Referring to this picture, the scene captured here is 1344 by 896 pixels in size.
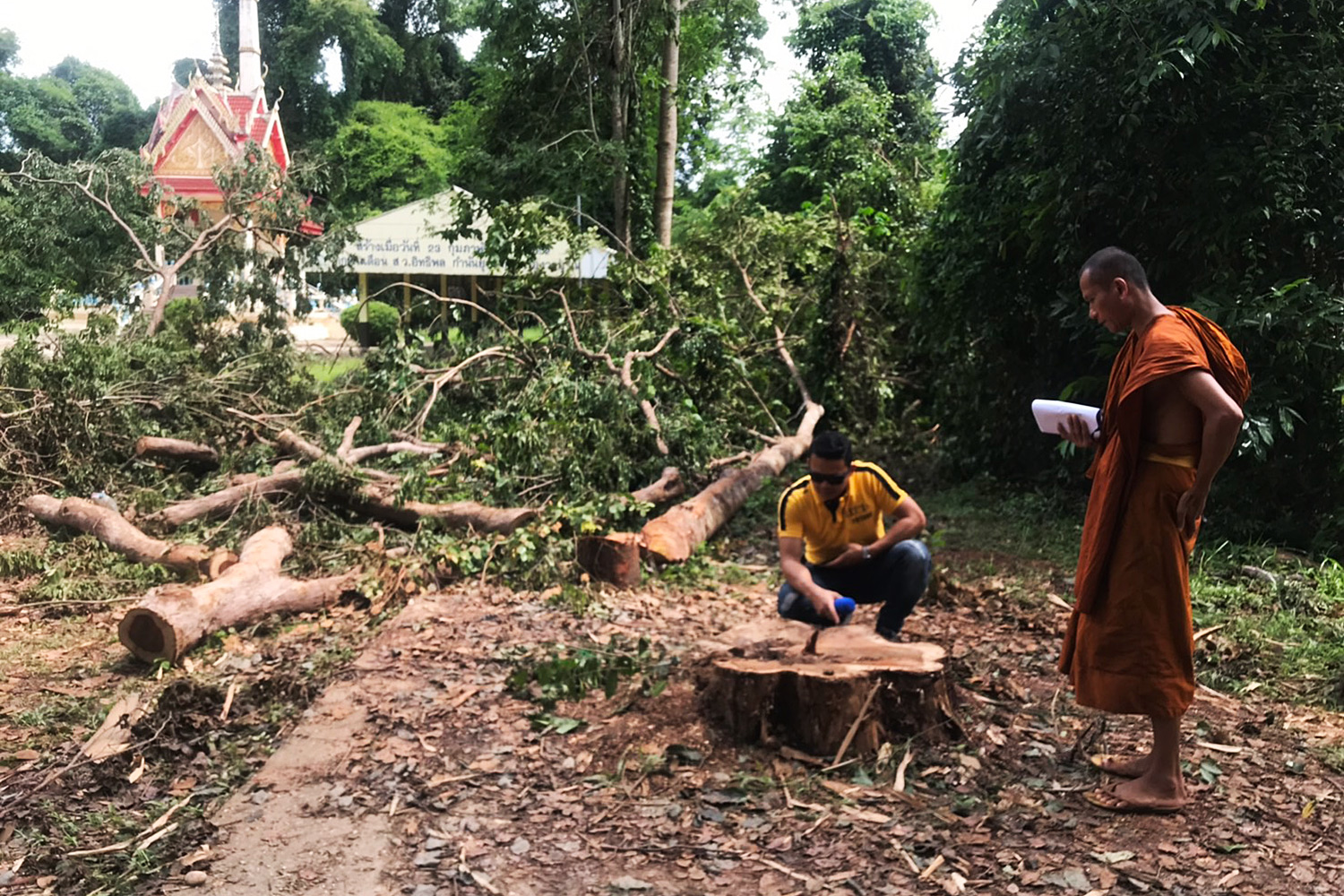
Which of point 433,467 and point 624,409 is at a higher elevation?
point 624,409

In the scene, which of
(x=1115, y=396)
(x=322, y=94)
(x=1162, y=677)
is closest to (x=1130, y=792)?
(x=1162, y=677)

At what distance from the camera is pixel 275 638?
540 centimetres

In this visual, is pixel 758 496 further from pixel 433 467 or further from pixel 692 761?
pixel 692 761

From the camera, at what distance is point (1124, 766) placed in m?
3.38

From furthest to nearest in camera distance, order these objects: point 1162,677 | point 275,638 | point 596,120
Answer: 1. point 596,120
2. point 275,638
3. point 1162,677

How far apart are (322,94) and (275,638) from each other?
1150 inches

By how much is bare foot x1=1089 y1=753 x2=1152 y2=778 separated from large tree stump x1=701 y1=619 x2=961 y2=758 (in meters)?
0.50

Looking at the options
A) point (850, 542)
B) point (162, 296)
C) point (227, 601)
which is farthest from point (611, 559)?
point (162, 296)

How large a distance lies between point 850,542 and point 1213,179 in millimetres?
4157

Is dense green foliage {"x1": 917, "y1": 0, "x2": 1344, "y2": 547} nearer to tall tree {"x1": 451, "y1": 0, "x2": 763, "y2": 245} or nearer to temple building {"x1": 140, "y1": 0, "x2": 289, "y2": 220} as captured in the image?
tall tree {"x1": 451, "y1": 0, "x2": 763, "y2": 245}

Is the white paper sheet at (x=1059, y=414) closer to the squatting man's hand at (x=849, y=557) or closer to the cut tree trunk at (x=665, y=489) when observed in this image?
the squatting man's hand at (x=849, y=557)

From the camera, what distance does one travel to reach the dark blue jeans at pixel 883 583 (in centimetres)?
403

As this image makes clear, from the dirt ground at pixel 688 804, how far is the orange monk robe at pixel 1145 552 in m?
0.45

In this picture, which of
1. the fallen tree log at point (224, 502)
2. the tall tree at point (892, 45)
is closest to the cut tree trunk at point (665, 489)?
the fallen tree log at point (224, 502)
